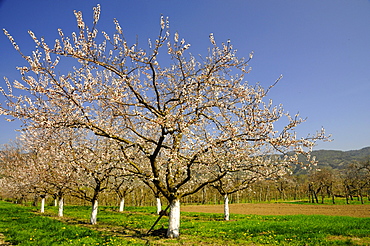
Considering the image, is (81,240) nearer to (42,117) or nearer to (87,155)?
(42,117)

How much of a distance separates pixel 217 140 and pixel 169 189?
3838 mm

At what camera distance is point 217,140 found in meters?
9.68

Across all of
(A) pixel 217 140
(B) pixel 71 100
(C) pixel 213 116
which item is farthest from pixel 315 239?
(B) pixel 71 100

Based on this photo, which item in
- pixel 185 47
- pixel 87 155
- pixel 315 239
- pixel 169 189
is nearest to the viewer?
pixel 185 47

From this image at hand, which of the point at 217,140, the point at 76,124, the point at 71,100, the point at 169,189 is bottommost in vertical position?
the point at 169,189

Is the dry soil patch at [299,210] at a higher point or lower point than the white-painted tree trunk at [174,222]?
lower

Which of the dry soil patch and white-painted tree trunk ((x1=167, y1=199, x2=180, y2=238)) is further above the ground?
white-painted tree trunk ((x1=167, y1=199, x2=180, y2=238))

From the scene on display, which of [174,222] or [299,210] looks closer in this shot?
[174,222]

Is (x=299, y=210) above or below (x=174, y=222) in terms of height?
below

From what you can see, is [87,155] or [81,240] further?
[87,155]

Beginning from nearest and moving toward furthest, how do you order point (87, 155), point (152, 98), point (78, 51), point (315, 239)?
point (78, 51) → point (315, 239) → point (152, 98) → point (87, 155)

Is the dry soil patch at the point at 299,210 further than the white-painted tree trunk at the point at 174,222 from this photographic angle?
Yes

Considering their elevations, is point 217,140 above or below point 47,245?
above

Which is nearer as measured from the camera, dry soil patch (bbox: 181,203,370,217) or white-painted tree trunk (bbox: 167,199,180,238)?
white-painted tree trunk (bbox: 167,199,180,238)
